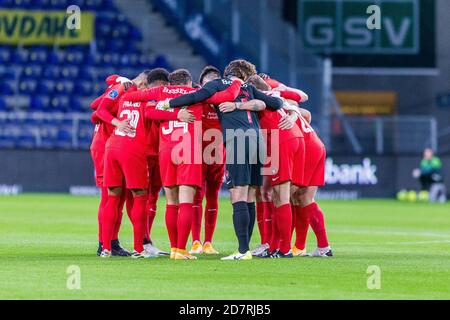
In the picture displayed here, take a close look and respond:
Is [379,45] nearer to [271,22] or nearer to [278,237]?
[271,22]

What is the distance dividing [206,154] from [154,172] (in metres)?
0.79

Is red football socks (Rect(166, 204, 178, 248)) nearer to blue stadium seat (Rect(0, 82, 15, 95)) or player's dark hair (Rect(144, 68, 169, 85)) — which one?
player's dark hair (Rect(144, 68, 169, 85))

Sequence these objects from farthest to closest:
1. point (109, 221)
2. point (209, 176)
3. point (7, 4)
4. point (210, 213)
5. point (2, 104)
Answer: point (7, 4) → point (2, 104) → point (210, 213) → point (209, 176) → point (109, 221)

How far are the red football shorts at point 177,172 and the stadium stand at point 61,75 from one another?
1917cm

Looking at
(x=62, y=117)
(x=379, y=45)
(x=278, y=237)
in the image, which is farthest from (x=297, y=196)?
(x=379, y=45)

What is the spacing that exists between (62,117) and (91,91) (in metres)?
2.40

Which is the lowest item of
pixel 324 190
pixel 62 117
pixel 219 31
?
pixel 324 190

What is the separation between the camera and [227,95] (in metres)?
13.3

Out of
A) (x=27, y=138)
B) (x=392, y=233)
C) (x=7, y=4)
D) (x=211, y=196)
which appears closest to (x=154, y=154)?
(x=211, y=196)

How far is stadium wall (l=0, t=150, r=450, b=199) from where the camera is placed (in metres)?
32.2

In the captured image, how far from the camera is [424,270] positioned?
1265cm

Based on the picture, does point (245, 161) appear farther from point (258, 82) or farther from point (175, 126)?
point (258, 82)

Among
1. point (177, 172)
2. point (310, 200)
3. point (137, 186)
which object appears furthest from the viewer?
point (310, 200)

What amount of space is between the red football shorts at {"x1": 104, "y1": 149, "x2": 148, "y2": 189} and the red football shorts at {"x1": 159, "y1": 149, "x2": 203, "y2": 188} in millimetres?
256
